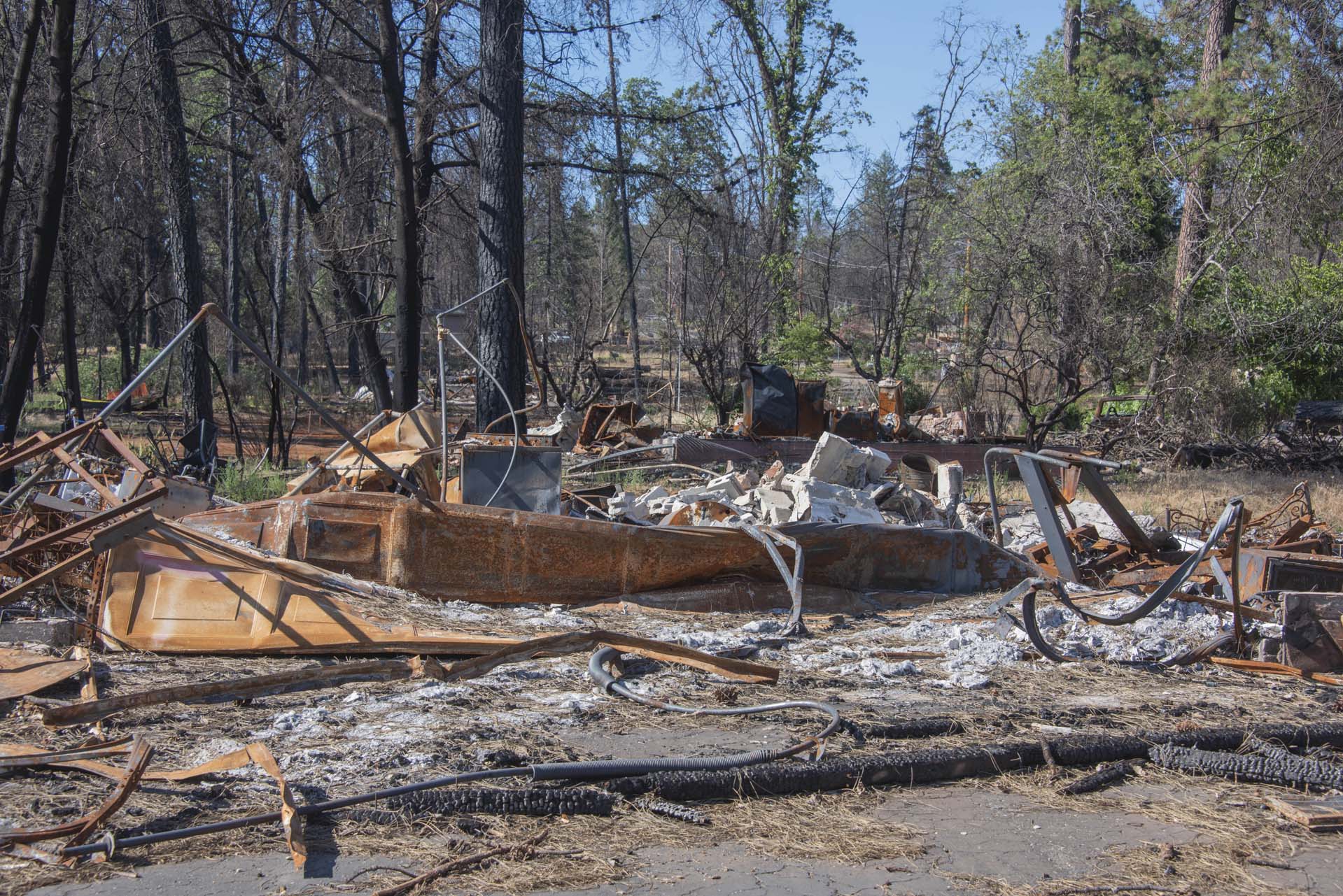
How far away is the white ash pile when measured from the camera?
7.62 m

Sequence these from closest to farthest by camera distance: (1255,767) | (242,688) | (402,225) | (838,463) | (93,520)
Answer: (1255,767)
(242,688)
(93,520)
(838,463)
(402,225)

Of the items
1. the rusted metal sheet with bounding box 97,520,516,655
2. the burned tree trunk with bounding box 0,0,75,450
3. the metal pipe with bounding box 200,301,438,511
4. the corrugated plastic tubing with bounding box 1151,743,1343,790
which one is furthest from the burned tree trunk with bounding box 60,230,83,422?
the corrugated plastic tubing with bounding box 1151,743,1343,790

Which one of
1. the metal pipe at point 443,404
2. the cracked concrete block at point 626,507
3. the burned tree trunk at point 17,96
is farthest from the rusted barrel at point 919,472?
the burned tree trunk at point 17,96

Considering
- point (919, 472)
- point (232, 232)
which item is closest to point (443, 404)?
point (919, 472)

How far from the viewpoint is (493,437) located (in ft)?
28.6

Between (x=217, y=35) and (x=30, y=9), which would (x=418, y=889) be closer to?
(x=30, y=9)

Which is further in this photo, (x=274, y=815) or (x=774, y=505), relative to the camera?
(x=774, y=505)

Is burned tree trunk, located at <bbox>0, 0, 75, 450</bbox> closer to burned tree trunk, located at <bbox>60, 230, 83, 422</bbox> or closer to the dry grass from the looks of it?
burned tree trunk, located at <bbox>60, 230, 83, 422</bbox>

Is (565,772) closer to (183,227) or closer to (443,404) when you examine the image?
(443,404)

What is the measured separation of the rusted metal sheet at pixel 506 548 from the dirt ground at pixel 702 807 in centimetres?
121

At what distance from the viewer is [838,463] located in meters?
9.02

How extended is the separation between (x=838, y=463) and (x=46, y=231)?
23.1 feet

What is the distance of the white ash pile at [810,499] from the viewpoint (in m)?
7.62

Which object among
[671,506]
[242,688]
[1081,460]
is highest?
[1081,460]
